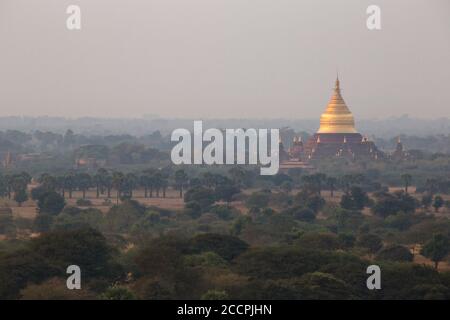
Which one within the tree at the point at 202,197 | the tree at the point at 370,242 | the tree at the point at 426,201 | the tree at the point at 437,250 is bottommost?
the tree at the point at 426,201

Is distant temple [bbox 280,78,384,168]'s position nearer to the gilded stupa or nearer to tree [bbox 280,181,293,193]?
the gilded stupa

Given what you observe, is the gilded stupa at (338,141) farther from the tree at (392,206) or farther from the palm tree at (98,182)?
the tree at (392,206)

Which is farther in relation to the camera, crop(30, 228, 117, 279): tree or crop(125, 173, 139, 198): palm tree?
crop(125, 173, 139, 198): palm tree

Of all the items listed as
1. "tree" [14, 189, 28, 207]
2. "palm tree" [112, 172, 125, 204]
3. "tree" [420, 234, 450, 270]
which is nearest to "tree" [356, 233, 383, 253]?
"tree" [420, 234, 450, 270]

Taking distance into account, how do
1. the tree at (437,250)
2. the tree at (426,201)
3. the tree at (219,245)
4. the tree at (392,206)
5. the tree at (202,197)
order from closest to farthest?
the tree at (219,245) → the tree at (437,250) → the tree at (392,206) → the tree at (202,197) → the tree at (426,201)

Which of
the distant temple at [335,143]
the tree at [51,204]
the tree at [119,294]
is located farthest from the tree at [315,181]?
the tree at [119,294]

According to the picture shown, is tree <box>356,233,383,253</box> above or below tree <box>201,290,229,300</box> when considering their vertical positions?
below
